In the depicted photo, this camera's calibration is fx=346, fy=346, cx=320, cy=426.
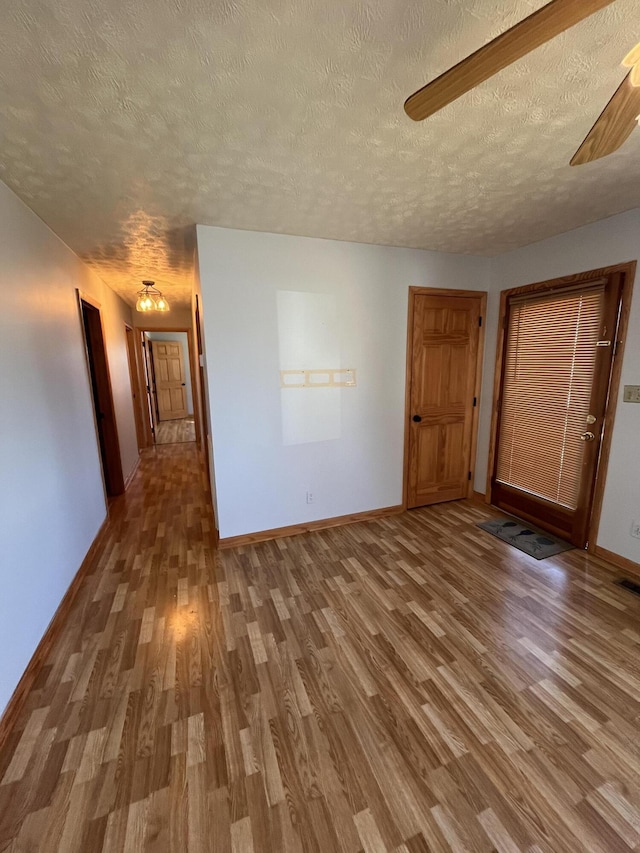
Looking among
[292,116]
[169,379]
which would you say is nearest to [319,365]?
[292,116]

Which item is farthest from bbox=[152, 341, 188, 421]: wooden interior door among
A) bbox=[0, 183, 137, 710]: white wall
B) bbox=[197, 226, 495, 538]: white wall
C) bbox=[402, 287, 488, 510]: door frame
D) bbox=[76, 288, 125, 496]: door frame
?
bbox=[402, 287, 488, 510]: door frame

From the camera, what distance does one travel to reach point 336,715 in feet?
4.81

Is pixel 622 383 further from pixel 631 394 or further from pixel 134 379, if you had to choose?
pixel 134 379

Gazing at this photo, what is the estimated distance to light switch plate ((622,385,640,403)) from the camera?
2.32m

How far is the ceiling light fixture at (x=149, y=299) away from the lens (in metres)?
4.12

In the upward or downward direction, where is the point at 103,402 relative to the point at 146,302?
downward

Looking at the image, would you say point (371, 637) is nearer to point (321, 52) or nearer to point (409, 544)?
point (409, 544)

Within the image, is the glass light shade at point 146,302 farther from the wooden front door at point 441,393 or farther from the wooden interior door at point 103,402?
the wooden front door at point 441,393

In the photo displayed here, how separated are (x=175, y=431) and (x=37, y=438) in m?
5.78

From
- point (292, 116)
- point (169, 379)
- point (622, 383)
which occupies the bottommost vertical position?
point (169, 379)

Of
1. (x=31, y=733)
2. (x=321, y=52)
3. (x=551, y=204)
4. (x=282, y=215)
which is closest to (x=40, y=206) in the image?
(x=282, y=215)

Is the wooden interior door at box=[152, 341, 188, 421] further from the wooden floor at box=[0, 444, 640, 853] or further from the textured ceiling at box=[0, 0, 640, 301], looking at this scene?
the wooden floor at box=[0, 444, 640, 853]

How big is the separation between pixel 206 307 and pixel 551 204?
2371 millimetres

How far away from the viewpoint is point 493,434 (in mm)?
3439
